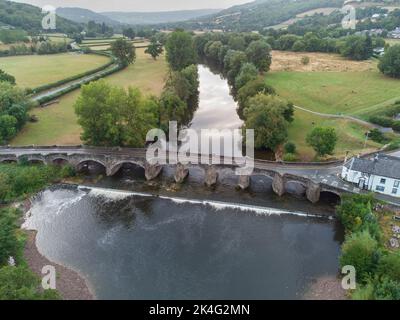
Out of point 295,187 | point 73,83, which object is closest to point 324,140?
point 295,187

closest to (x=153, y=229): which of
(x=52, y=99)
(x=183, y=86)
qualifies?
(x=183, y=86)

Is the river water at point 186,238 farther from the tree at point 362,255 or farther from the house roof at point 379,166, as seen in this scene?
the house roof at point 379,166

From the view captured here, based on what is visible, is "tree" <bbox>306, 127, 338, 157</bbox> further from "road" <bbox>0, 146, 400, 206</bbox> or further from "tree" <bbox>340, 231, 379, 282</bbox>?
"tree" <bbox>340, 231, 379, 282</bbox>

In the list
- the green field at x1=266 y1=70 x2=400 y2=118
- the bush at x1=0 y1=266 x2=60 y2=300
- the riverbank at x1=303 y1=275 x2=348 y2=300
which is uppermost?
the green field at x1=266 y1=70 x2=400 y2=118

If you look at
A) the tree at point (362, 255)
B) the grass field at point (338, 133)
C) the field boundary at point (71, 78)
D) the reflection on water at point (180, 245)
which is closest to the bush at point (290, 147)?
the grass field at point (338, 133)

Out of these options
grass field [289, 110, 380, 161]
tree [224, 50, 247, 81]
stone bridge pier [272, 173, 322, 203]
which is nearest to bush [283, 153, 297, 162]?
grass field [289, 110, 380, 161]

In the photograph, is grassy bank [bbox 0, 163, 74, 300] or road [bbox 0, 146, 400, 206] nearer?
grassy bank [bbox 0, 163, 74, 300]

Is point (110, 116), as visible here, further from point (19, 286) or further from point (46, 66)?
point (46, 66)

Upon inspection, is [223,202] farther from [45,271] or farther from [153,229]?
[45,271]
